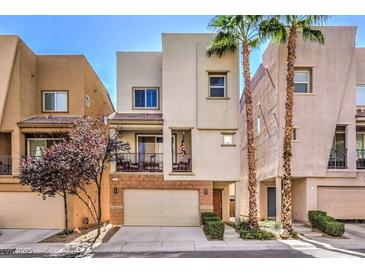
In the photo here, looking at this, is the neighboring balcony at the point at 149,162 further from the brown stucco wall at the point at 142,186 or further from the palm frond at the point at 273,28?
the palm frond at the point at 273,28

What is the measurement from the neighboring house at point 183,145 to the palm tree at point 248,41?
1533 millimetres

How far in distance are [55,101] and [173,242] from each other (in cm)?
1006

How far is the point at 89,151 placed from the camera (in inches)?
484

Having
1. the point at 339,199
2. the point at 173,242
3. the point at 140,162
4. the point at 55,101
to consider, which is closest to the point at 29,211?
the point at 55,101

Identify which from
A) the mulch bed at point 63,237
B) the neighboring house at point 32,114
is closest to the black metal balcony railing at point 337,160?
the mulch bed at point 63,237

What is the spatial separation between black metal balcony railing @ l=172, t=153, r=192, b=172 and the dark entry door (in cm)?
669

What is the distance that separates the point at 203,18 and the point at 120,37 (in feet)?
13.0

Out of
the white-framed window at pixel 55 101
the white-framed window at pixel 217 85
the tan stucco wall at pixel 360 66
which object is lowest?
the white-framed window at pixel 55 101

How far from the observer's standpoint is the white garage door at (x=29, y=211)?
625 inches

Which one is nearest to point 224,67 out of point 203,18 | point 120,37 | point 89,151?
point 203,18

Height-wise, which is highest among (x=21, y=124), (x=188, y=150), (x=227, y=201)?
(x=21, y=124)

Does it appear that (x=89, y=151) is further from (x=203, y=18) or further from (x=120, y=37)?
(x=203, y=18)
